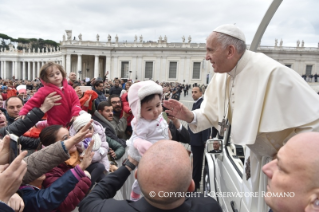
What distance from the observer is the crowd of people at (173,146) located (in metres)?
1.11

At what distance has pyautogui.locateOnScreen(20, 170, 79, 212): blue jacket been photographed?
1.74 metres

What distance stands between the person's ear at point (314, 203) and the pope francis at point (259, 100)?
0.79m

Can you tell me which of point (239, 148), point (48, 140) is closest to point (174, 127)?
point (239, 148)

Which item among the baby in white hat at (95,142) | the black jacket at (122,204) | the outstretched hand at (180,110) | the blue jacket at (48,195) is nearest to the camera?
the black jacket at (122,204)

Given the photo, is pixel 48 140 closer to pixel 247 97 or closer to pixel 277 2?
pixel 247 97

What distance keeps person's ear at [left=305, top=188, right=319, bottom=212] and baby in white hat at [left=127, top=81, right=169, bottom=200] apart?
4.67 feet

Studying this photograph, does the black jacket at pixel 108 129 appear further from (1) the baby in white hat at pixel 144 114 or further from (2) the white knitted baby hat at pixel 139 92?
(2) the white knitted baby hat at pixel 139 92

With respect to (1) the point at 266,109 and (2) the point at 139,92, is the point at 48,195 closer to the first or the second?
(2) the point at 139,92

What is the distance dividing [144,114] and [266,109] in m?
1.12

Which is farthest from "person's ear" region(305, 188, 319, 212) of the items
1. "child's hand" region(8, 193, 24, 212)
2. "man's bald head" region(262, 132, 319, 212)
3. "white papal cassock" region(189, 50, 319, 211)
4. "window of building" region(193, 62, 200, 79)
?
"window of building" region(193, 62, 200, 79)

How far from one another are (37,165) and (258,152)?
71.2 inches

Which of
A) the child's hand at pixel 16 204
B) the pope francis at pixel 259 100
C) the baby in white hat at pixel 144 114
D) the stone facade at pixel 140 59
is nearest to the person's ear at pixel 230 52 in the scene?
the pope francis at pixel 259 100

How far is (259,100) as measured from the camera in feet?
5.72

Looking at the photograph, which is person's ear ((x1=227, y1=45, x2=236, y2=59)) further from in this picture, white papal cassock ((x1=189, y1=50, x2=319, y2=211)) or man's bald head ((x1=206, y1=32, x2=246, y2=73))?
white papal cassock ((x1=189, y1=50, x2=319, y2=211))
